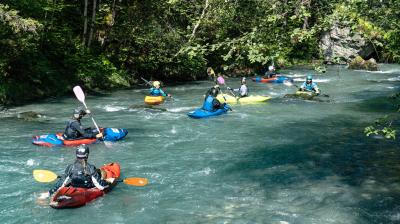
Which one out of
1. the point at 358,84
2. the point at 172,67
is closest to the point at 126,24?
the point at 172,67

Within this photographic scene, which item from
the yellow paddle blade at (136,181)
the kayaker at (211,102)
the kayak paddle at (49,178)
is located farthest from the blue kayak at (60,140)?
the kayaker at (211,102)

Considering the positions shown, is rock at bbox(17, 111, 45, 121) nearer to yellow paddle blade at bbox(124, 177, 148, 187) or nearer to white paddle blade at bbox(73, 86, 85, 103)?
white paddle blade at bbox(73, 86, 85, 103)

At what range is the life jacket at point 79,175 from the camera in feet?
24.2

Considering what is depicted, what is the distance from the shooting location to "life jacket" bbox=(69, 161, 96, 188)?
7.39 metres

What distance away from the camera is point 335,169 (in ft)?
31.1

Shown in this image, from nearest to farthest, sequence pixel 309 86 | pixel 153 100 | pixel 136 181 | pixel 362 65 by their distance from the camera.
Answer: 1. pixel 136 181
2. pixel 153 100
3. pixel 309 86
4. pixel 362 65

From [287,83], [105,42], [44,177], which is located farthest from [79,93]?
[287,83]

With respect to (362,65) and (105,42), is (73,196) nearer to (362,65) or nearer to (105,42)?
(105,42)

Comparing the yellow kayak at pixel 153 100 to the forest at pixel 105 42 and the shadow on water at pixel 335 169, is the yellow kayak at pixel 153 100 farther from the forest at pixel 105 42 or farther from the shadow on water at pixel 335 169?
the shadow on water at pixel 335 169

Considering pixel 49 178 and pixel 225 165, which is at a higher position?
pixel 49 178

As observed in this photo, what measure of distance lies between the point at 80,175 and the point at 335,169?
16.8 feet

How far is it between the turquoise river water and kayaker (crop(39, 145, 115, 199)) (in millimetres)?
359

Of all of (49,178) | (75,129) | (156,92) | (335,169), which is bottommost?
(335,169)

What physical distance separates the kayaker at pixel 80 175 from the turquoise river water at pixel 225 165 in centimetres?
36
